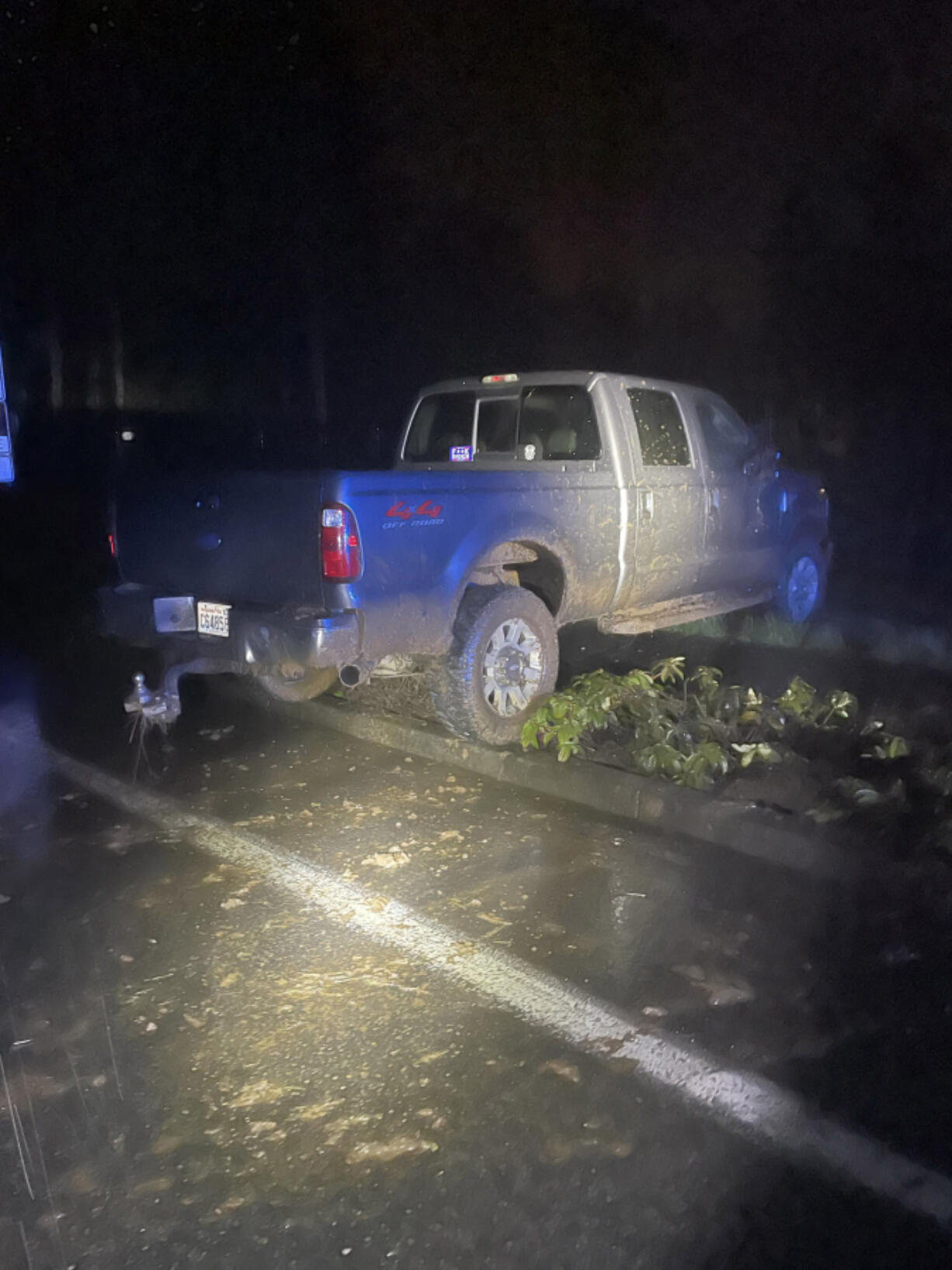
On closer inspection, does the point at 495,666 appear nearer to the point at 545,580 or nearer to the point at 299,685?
the point at 545,580

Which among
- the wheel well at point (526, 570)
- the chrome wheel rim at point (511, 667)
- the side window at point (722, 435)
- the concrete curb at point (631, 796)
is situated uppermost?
the side window at point (722, 435)

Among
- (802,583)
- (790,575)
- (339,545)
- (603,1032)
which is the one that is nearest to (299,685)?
(339,545)

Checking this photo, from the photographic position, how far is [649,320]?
1719 centimetres

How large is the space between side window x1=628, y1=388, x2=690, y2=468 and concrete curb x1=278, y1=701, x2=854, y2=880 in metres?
2.27

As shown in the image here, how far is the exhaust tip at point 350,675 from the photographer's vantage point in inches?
211

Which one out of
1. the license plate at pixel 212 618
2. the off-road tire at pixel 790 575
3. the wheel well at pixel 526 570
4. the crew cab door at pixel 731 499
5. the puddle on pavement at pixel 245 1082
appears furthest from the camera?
the off-road tire at pixel 790 575

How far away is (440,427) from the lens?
7.37m

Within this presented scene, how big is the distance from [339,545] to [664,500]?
2.73m

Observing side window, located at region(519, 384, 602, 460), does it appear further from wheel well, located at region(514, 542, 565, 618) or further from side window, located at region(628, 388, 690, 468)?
wheel well, located at region(514, 542, 565, 618)

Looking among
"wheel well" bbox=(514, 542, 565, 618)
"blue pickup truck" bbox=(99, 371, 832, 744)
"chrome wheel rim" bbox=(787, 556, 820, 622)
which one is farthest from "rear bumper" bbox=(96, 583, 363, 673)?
"chrome wheel rim" bbox=(787, 556, 820, 622)

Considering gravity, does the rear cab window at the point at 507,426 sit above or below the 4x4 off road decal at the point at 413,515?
above

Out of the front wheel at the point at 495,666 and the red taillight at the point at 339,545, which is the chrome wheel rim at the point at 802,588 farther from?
the red taillight at the point at 339,545

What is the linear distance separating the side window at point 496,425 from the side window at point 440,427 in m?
0.08

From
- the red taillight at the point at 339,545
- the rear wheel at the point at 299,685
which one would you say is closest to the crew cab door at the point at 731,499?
the rear wheel at the point at 299,685
